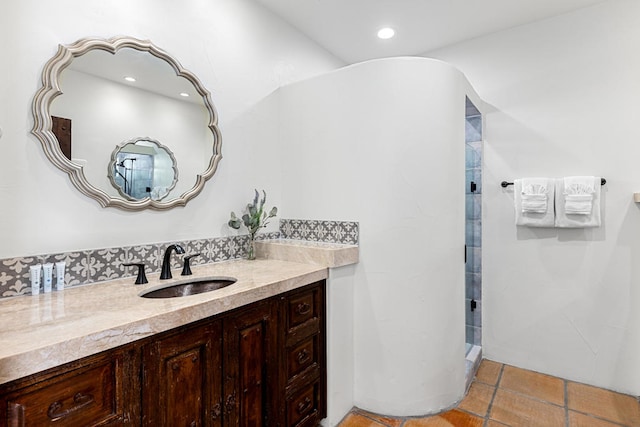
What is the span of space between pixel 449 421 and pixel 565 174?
6.40 ft

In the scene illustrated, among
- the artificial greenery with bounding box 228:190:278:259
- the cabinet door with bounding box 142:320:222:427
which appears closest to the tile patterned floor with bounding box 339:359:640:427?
the cabinet door with bounding box 142:320:222:427

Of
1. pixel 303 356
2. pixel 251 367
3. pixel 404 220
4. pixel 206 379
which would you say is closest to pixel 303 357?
pixel 303 356

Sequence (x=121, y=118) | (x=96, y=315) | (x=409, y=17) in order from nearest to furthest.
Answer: (x=96, y=315), (x=121, y=118), (x=409, y=17)

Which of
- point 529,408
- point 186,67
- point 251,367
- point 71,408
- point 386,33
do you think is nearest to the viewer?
point 71,408

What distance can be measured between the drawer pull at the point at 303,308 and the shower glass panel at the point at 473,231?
1677 millimetres

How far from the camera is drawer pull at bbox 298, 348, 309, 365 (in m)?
1.77

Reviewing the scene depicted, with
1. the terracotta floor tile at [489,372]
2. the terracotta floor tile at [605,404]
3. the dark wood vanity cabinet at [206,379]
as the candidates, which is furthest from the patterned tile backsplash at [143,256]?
the terracotta floor tile at [605,404]

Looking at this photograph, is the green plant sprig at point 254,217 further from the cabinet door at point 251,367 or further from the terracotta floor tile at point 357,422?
the terracotta floor tile at point 357,422

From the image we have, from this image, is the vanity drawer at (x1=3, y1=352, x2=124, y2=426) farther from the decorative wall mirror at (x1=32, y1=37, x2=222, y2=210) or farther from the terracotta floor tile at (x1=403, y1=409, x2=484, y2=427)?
the terracotta floor tile at (x1=403, y1=409, x2=484, y2=427)

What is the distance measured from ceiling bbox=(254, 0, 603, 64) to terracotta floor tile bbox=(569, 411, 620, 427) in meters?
2.81

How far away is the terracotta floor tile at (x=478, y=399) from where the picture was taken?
214 cm

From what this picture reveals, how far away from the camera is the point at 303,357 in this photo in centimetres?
180

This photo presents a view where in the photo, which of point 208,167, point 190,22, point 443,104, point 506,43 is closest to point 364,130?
point 443,104

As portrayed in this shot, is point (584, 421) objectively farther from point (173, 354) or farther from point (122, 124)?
point (122, 124)
